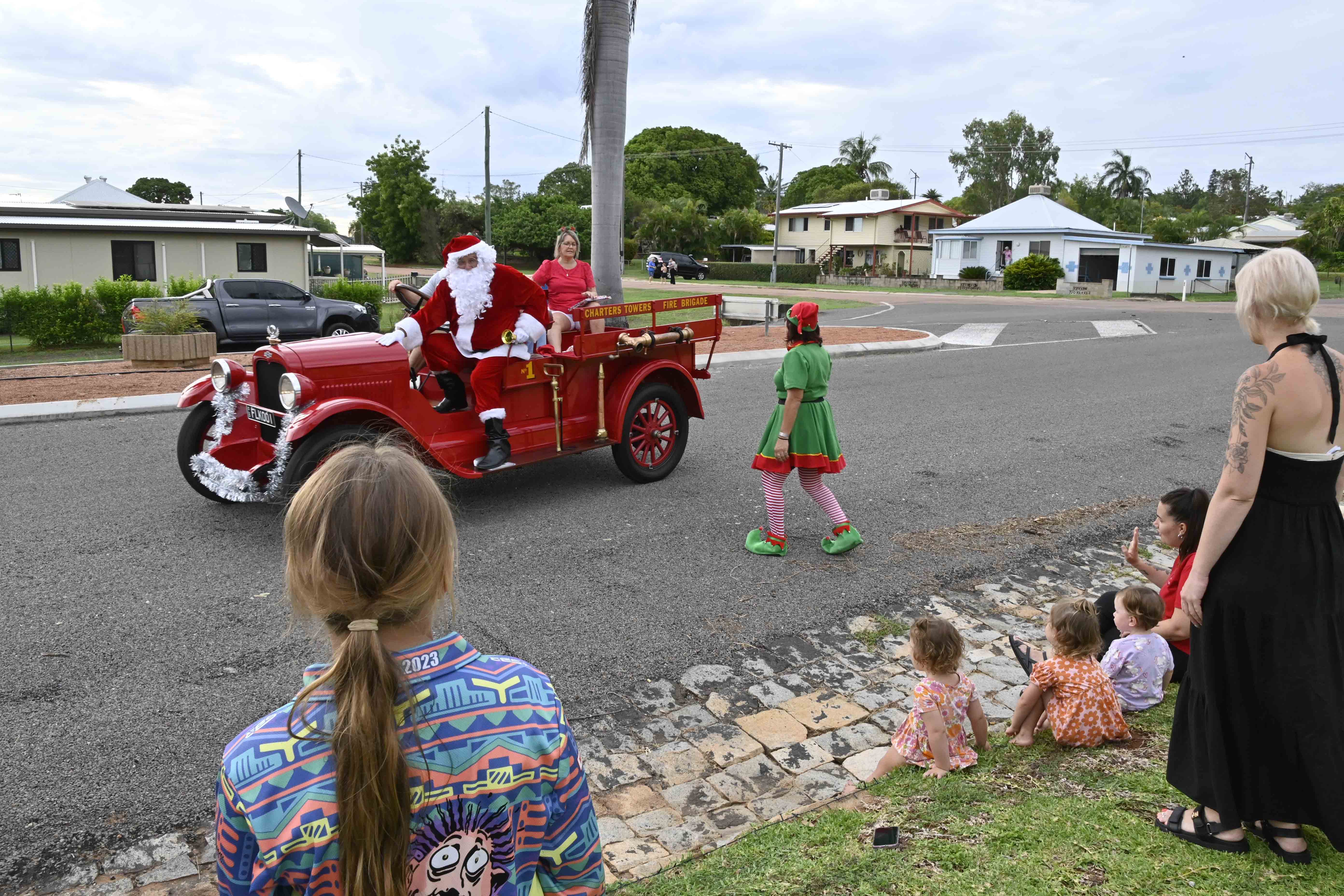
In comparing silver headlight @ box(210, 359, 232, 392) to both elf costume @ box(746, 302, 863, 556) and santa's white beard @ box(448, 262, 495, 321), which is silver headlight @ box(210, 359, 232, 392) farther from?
elf costume @ box(746, 302, 863, 556)

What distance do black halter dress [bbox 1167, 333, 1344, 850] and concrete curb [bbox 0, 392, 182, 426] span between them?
418 inches

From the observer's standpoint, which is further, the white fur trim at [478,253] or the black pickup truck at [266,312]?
the black pickup truck at [266,312]

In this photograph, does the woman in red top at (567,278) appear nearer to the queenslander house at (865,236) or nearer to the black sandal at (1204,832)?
the black sandal at (1204,832)

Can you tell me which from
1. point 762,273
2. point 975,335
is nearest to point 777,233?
point 762,273

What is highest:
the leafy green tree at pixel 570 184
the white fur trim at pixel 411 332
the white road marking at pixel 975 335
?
the leafy green tree at pixel 570 184

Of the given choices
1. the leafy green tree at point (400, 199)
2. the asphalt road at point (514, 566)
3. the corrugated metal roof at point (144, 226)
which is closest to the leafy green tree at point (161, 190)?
the leafy green tree at point (400, 199)

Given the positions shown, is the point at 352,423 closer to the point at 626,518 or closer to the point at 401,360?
the point at 401,360

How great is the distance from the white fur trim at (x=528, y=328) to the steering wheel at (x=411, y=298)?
2.17ft

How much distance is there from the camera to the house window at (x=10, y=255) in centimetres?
2598

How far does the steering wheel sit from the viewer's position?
6.98 m

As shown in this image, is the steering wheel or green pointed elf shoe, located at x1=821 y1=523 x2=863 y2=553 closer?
green pointed elf shoe, located at x1=821 y1=523 x2=863 y2=553

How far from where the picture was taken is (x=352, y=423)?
256 inches

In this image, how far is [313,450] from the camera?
627cm

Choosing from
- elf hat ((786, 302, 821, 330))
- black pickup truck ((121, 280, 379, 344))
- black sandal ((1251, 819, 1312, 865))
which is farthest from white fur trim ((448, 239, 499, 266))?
black pickup truck ((121, 280, 379, 344))
